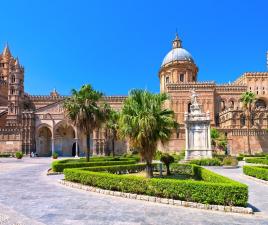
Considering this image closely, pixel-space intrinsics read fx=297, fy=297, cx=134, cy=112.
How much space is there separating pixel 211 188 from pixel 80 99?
65.5 ft

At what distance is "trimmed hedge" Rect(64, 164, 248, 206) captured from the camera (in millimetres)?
9875

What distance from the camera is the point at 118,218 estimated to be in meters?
8.75

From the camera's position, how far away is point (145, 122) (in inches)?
618

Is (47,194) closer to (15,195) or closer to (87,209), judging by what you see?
(15,195)

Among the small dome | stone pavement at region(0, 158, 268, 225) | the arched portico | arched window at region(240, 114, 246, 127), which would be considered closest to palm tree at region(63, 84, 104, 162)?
stone pavement at region(0, 158, 268, 225)

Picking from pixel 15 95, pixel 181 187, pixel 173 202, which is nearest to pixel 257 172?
pixel 181 187

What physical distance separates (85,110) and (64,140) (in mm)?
35360

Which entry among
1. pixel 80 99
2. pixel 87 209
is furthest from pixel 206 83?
pixel 87 209

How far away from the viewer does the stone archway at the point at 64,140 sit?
60.3 metres

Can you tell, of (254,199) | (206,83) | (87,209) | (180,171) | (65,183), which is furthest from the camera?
(206,83)

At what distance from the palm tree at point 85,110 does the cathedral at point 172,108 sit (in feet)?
78.4

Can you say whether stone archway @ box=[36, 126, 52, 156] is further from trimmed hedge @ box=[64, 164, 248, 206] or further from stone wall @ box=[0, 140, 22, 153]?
trimmed hedge @ box=[64, 164, 248, 206]

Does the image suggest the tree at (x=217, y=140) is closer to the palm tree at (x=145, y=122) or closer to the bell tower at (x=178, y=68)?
the bell tower at (x=178, y=68)

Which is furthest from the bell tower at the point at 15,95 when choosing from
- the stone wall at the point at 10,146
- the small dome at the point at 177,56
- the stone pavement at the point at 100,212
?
the stone pavement at the point at 100,212
